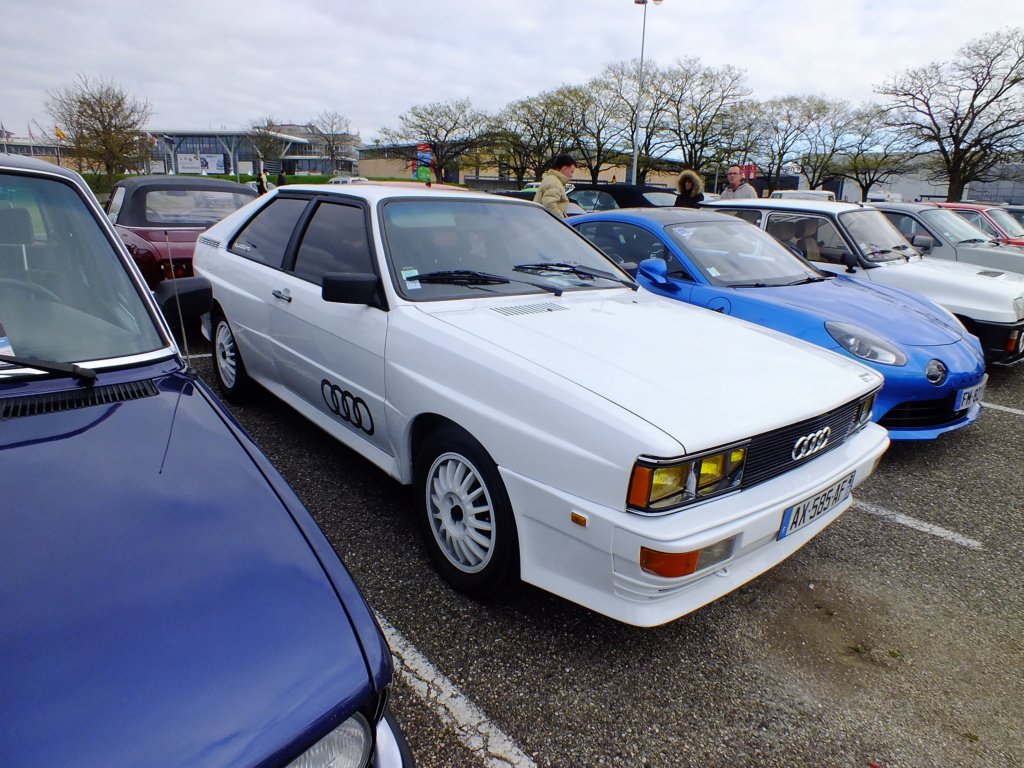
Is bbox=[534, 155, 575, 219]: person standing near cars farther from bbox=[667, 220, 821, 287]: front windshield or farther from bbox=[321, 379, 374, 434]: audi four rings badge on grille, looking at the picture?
bbox=[321, 379, 374, 434]: audi four rings badge on grille

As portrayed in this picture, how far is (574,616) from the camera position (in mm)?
2305

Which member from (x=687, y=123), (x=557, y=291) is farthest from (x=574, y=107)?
(x=557, y=291)

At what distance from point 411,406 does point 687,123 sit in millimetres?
40042

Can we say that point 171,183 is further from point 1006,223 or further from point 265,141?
point 265,141

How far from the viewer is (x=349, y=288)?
246cm

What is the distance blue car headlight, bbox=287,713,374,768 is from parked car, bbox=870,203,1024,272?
802cm

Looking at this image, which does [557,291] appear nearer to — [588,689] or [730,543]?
[730,543]

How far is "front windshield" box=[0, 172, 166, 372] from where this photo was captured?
5.49ft

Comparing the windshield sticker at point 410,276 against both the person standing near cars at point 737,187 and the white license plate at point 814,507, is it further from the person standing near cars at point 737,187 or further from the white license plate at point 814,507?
the person standing near cars at point 737,187

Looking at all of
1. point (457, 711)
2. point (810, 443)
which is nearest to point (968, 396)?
point (810, 443)

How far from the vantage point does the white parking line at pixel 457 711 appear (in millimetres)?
1723

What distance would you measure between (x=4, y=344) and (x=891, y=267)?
247 inches

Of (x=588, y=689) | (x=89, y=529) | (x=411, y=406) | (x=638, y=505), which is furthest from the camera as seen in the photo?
(x=411, y=406)

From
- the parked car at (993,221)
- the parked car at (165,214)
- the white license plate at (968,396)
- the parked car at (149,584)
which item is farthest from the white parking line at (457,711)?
the parked car at (993,221)
